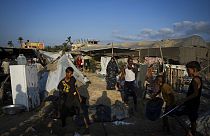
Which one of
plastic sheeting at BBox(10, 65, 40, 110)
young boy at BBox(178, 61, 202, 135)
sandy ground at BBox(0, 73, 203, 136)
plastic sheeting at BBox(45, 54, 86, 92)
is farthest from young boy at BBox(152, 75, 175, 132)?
plastic sheeting at BBox(45, 54, 86, 92)

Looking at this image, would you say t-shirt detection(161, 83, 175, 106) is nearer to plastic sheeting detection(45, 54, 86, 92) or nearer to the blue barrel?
the blue barrel

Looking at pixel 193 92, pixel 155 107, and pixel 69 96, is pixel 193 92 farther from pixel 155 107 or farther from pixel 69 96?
pixel 69 96

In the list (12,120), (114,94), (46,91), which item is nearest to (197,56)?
(114,94)

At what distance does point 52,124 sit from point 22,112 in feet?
Answer: 6.60

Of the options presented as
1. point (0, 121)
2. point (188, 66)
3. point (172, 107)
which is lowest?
point (0, 121)

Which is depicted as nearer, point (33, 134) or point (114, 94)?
point (33, 134)

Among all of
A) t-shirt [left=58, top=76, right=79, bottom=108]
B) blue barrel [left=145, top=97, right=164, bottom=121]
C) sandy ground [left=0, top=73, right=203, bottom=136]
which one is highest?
t-shirt [left=58, top=76, right=79, bottom=108]

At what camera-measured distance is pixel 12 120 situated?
739 cm

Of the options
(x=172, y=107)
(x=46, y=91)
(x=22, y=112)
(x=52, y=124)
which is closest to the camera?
(x=172, y=107)

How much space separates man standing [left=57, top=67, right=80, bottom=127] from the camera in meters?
6.12

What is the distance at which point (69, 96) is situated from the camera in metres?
6.14

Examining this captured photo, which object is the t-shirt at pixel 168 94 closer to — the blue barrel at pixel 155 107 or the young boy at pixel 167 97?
the young boy at pixel 167 97

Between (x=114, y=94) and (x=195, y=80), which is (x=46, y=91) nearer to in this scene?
(x=114, y=94)

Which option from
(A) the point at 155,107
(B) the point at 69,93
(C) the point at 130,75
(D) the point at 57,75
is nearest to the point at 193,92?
(A) the point at 155,107
